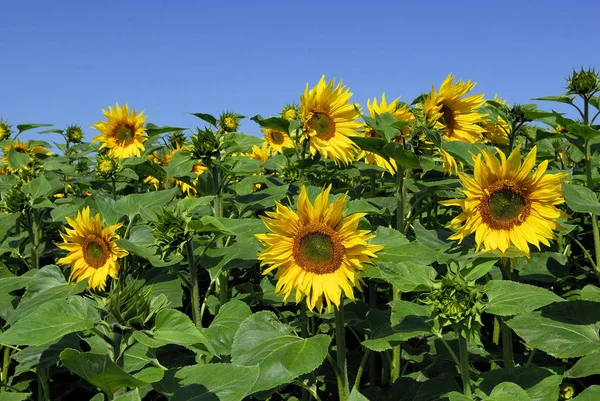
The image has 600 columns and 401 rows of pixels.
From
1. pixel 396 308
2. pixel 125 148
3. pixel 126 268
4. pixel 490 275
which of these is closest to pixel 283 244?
pixel 396 308

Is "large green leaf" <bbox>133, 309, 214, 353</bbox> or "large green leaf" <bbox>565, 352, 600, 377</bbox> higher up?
"large green leaf" <bbox>133, 309, 214, 353</bbox>

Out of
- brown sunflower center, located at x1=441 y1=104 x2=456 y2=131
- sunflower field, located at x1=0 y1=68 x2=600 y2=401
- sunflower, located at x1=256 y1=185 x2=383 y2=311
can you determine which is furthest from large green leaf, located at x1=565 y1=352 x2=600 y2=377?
brown sunflower center, located at x1=441 y1=104 x2=456 y2=131

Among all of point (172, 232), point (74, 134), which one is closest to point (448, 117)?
point (172, 232)

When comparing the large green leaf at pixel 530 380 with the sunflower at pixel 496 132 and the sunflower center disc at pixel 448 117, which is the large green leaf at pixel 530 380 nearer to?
the sunflower center disc at pixel 448 117

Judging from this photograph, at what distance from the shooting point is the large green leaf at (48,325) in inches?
66.2

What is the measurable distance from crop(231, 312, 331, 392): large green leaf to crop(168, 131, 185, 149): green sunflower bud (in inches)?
103

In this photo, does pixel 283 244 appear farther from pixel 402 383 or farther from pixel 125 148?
pixel 125 148

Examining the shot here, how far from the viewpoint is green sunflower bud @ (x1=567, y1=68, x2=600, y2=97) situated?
3402 millimetres

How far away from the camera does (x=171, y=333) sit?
1755 mm

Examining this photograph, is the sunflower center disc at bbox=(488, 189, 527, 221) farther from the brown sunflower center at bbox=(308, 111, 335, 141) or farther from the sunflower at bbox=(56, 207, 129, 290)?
the sunflower at bbox=(56, 207, 129, 290)

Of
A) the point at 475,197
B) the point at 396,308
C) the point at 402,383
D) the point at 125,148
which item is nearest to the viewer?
the point at 396,308

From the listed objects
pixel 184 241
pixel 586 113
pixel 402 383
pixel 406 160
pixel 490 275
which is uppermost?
pixel 586 113

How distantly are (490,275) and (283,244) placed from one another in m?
1.00

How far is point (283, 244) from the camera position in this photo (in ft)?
7.96
